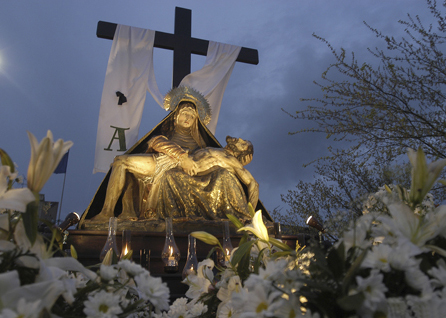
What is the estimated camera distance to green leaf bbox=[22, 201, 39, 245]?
24.0 inches

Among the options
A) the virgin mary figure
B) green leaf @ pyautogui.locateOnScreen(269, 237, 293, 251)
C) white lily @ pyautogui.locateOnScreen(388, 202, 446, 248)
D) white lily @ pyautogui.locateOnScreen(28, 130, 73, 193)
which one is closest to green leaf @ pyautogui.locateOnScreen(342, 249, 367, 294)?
white lily @ pyautogui.locateOnScreen(388, 202, 446, 248)

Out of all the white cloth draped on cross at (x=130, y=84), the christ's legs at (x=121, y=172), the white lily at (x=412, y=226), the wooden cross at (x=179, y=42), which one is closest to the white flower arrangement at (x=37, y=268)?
the white lily at (x=412, y=226)

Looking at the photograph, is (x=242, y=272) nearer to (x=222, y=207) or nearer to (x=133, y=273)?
(x=133, y=273)

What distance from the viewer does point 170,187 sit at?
13.7 ft

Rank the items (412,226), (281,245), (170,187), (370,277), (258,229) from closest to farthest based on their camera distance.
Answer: (370,277) → (412,226) → (281,245) → (258,229) → (170,187)

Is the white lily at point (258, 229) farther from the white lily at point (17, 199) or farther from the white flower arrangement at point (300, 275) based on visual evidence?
the white lily at point (17, 199)

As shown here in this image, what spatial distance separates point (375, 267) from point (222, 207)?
143 inches

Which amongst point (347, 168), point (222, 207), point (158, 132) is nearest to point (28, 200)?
point (222, 207)

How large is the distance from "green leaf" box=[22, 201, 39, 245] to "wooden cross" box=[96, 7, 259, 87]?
545cm

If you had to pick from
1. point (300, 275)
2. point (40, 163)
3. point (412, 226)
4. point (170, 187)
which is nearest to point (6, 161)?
point (40, 163)

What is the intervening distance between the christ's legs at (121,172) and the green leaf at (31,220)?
3.54 meters

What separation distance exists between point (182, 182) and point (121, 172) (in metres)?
0.63

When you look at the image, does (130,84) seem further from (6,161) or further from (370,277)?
(370,277)

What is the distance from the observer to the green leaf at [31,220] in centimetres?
61
